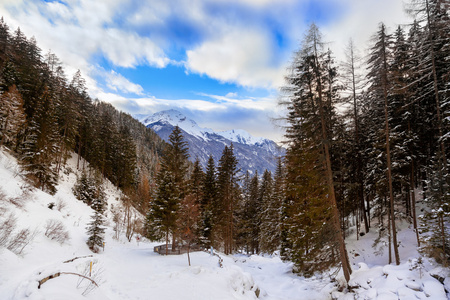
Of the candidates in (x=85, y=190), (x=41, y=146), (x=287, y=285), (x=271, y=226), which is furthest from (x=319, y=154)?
(x=85, y=190)

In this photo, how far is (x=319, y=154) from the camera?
13.0 metres

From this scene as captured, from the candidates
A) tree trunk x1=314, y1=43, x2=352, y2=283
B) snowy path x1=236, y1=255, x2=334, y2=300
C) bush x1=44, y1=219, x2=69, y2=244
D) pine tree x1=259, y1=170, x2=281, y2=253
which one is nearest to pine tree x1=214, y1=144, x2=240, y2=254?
pine tree x1=259, y1=170, x2=281, y2=253

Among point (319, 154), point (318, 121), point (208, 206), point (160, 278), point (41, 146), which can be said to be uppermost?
point (41, 146)

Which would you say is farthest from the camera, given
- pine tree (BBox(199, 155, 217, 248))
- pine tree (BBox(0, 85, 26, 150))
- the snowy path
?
pine tree (BBox(199, 155, 217, 248))

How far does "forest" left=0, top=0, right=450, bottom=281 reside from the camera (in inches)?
513

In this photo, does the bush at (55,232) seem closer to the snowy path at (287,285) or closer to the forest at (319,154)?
the forest at (319,154)

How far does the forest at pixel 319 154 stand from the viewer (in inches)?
513

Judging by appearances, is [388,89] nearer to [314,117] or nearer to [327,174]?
[314,117]

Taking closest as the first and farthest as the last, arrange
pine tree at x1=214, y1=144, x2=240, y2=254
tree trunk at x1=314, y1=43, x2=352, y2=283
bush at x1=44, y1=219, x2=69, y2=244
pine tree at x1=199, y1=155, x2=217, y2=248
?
tree trunk at x1=314, y1=43, x2=352, y2=283 → bush at x1=44, y1=219, x2=69, y2=244 → pine tree at x1=199, y1=155, x2=217, y2=248 → pine tree at x1=214, y1=144, x2=240, y2=254

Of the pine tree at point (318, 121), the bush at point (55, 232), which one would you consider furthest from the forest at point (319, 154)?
the bush at point (55, 232)

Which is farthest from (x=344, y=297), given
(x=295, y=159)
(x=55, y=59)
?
(x=55, y=59)

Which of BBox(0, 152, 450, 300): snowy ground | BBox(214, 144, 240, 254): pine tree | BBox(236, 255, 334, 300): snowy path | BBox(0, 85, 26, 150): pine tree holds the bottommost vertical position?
BBox(236, 255, 334, 300): snowy path

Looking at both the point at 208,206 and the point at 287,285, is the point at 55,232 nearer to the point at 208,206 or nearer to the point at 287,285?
the point at 208,206

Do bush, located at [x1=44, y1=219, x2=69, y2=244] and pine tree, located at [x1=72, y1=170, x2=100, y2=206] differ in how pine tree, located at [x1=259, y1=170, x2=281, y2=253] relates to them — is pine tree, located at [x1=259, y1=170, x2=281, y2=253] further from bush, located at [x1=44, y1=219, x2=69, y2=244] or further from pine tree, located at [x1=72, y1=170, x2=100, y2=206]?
pine tree, located at [x1=72, y1=170, x2=100, y2=206]
